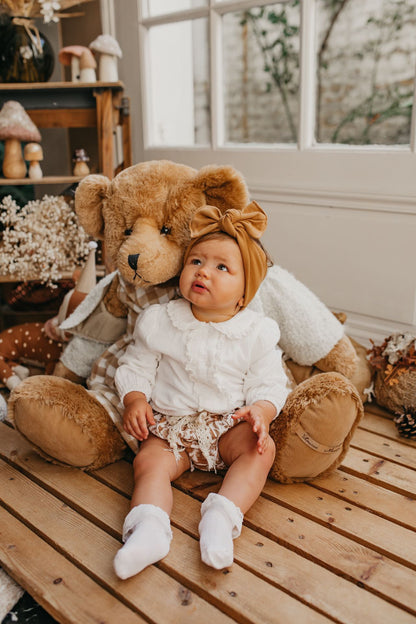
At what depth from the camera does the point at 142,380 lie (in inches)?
53.2

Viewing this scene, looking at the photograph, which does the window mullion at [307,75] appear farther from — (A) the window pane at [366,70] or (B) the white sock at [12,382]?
(B) the white sock at [12,382]

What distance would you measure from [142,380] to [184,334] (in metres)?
0.14

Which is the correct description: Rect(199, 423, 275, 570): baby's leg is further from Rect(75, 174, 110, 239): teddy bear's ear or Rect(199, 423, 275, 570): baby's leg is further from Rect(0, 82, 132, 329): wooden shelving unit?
Rect(0, 82, 132, 329): wooden shelving unit

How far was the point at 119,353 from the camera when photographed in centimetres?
157

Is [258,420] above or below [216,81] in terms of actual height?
below

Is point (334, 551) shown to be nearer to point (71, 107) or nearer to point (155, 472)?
point (155, 472)

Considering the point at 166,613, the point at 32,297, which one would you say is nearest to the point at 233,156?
the point at 32,297

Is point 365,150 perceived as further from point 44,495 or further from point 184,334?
point 44,495

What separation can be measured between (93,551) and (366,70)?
219 centimetres

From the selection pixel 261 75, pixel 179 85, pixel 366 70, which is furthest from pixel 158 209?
pixel 261 75

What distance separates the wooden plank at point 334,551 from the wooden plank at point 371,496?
0.12 metres

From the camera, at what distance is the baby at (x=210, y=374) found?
49.4 inches

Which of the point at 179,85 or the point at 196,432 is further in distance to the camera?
the point at 179,85

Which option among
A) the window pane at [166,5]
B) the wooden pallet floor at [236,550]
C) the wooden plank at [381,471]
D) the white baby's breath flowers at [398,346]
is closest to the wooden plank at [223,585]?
the wooden pallet floor at [236,550]
